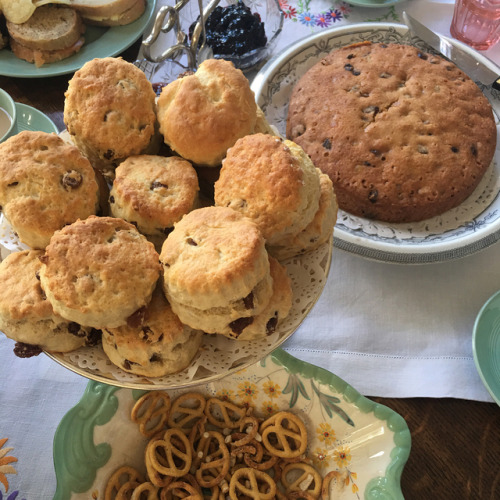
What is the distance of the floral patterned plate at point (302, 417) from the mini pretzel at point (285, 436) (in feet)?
0.06

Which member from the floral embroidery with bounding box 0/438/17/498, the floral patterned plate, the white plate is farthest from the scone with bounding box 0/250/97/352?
the white plate

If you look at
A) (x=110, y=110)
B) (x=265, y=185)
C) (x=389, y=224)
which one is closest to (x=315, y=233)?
(x=265, y=185)

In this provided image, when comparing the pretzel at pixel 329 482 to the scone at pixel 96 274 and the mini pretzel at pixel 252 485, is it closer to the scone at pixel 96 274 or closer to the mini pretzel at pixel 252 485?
the mini pretzel at pixel 252 485

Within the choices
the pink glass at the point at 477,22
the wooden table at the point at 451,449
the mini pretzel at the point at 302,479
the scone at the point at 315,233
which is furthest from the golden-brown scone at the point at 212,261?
the pink glass at the point at 477,22

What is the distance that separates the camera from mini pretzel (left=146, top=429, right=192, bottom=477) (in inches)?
35.5

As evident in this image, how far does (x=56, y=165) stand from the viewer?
679 mm

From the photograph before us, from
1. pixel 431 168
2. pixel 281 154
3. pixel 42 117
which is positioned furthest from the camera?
pixel 42 117

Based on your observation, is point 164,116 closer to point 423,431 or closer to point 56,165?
point 56,165

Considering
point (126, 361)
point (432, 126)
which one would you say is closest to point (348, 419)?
point (126, 361)

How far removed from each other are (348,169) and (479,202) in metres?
0.33

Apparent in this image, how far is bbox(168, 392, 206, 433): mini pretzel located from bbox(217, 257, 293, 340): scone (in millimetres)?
342

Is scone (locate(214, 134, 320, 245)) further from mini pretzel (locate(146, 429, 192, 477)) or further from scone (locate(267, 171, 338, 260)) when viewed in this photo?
mini pretzel (locate(146, 429, 192, 477))

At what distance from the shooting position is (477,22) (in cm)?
148

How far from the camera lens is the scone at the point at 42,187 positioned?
658mm
